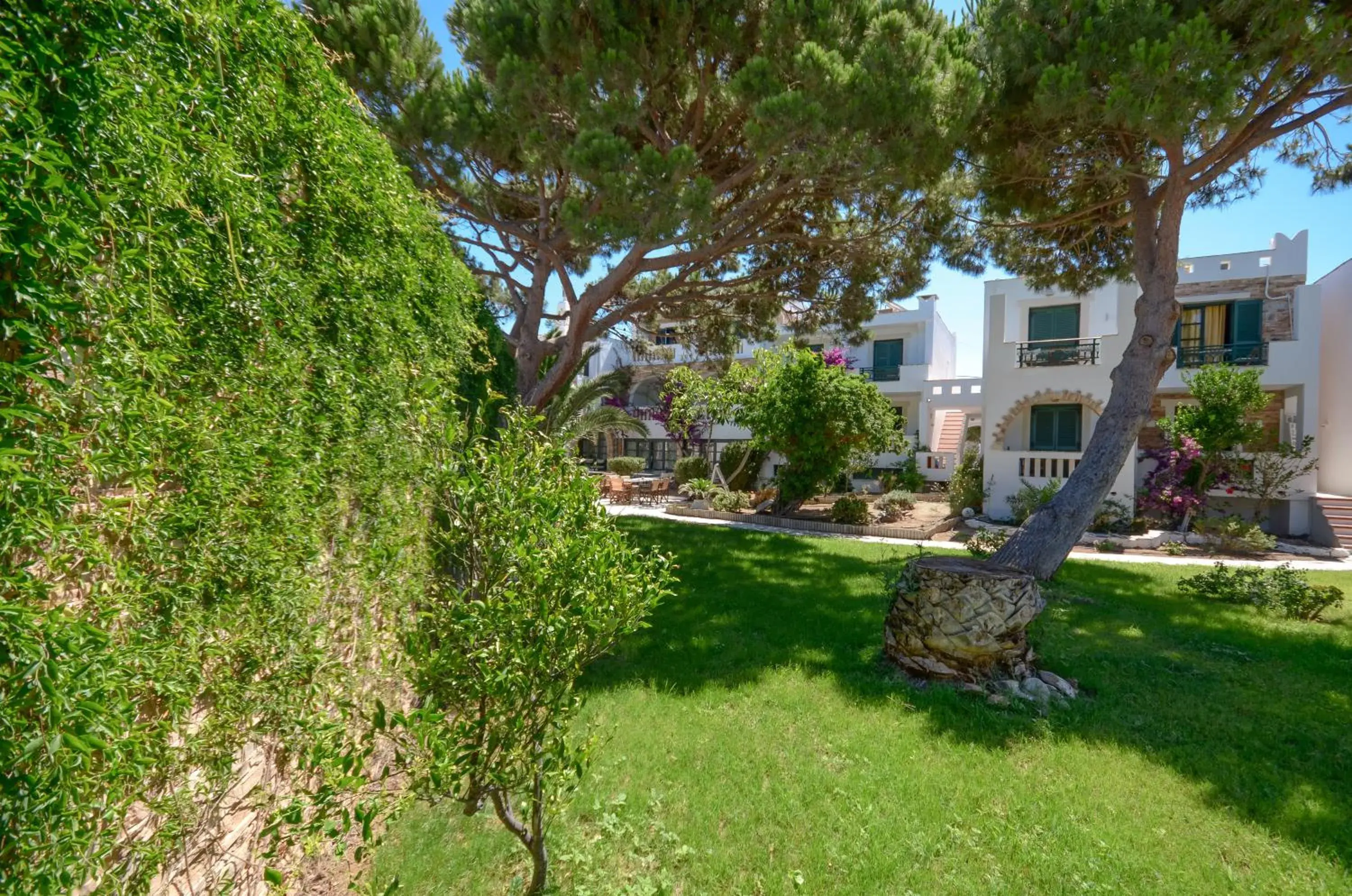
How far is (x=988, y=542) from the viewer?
387 inches

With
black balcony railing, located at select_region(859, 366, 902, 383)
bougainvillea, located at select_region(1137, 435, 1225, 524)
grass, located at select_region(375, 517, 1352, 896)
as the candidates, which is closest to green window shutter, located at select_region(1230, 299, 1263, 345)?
bougainvillea, located at select_region(1137, 435, 1225, 524)

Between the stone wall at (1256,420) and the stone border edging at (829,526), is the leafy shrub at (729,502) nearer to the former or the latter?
the stone border edging at (829,526)

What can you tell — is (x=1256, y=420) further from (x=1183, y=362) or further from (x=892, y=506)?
(x=892, y=506)

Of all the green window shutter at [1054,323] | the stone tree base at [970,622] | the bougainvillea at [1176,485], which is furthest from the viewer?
the green window shutter at [1054,323]

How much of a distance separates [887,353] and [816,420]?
12792 mm

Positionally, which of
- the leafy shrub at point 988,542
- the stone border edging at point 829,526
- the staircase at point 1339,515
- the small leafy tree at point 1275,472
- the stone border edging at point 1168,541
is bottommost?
A: the stone border edging at point 829,526

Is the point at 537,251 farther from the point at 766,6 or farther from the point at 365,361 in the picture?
the point at 365,361

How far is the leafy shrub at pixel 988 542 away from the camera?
9.22 metres

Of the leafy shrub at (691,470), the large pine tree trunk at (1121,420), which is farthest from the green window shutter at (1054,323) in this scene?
the leafy shrub at (691,470)

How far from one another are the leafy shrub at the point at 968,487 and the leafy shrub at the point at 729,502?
17.8 ft

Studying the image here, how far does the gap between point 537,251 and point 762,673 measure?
22.8 feet

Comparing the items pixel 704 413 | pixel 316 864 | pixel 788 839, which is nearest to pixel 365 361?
pixel 316 864

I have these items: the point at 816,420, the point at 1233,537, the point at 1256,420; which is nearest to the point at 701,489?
the point at 816,420

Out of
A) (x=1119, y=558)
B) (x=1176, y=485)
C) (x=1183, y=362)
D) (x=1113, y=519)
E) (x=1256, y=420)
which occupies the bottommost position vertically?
(x=1119, y=558)
